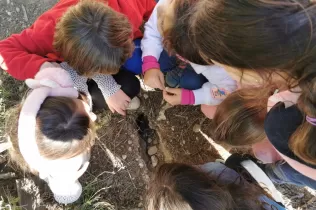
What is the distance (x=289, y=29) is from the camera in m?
1.02

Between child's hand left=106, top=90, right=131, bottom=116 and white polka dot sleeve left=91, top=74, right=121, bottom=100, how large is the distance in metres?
0.02

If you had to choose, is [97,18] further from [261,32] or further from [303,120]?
[303,120]

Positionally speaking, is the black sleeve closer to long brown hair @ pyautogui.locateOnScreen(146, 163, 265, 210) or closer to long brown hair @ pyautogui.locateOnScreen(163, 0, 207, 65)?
long brown hair @ pyautogui.locateOnScreen(146, 163, 265, 210)

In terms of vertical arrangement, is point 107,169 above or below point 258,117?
below

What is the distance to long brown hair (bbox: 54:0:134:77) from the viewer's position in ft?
5.13

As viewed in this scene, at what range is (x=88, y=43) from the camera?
1.58m

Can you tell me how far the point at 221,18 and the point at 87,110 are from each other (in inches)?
34.2

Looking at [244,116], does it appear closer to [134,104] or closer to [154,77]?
[154,77]

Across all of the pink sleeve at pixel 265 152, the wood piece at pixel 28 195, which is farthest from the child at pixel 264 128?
the wood piece at pixel 28 195

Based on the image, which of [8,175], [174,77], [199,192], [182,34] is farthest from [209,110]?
[8,175]

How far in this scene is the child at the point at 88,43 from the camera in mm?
1571

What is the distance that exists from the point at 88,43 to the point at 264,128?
33.2 inches

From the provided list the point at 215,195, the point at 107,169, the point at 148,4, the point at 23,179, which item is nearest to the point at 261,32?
the point at 215,195

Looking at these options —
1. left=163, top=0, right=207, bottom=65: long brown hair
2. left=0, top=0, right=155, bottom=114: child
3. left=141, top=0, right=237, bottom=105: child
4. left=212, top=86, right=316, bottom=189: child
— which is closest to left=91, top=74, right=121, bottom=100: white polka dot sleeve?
left=0, top=0, right=155, bottom=114: child
